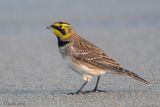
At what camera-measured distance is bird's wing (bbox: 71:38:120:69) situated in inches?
492

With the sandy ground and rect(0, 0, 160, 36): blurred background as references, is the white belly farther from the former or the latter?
rect(0, 0, 160, 36): blurred background

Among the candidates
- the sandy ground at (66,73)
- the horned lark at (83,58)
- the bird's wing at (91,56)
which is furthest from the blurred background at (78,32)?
the bird's wing at (91,56)

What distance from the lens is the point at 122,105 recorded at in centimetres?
1142

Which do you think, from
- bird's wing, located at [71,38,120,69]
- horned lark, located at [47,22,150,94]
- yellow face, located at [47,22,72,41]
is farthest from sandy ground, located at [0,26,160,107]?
yellow face, located at [47,22,72,41]

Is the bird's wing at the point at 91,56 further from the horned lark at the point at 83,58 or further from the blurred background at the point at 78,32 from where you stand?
the blurred background at the point at 78,32

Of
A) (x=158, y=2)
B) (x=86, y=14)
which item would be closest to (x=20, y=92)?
(x=86, y=14)

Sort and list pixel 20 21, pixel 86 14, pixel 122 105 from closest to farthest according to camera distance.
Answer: pixel 122 105 < pixel 20 21 < pixel 86 14

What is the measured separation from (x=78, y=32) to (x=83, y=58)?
10.1 m

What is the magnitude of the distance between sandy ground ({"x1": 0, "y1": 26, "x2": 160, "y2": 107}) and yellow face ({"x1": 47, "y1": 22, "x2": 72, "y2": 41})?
3.07ft

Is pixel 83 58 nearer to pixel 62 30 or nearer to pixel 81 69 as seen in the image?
pixel 81 69

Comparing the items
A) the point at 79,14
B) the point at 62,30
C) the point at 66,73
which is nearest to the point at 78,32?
the point at 79,14

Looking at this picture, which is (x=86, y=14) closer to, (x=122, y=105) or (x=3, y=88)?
(x=3, y=88)

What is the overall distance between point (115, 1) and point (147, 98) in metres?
17.6

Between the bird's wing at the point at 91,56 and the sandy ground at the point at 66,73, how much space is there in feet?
1.58
